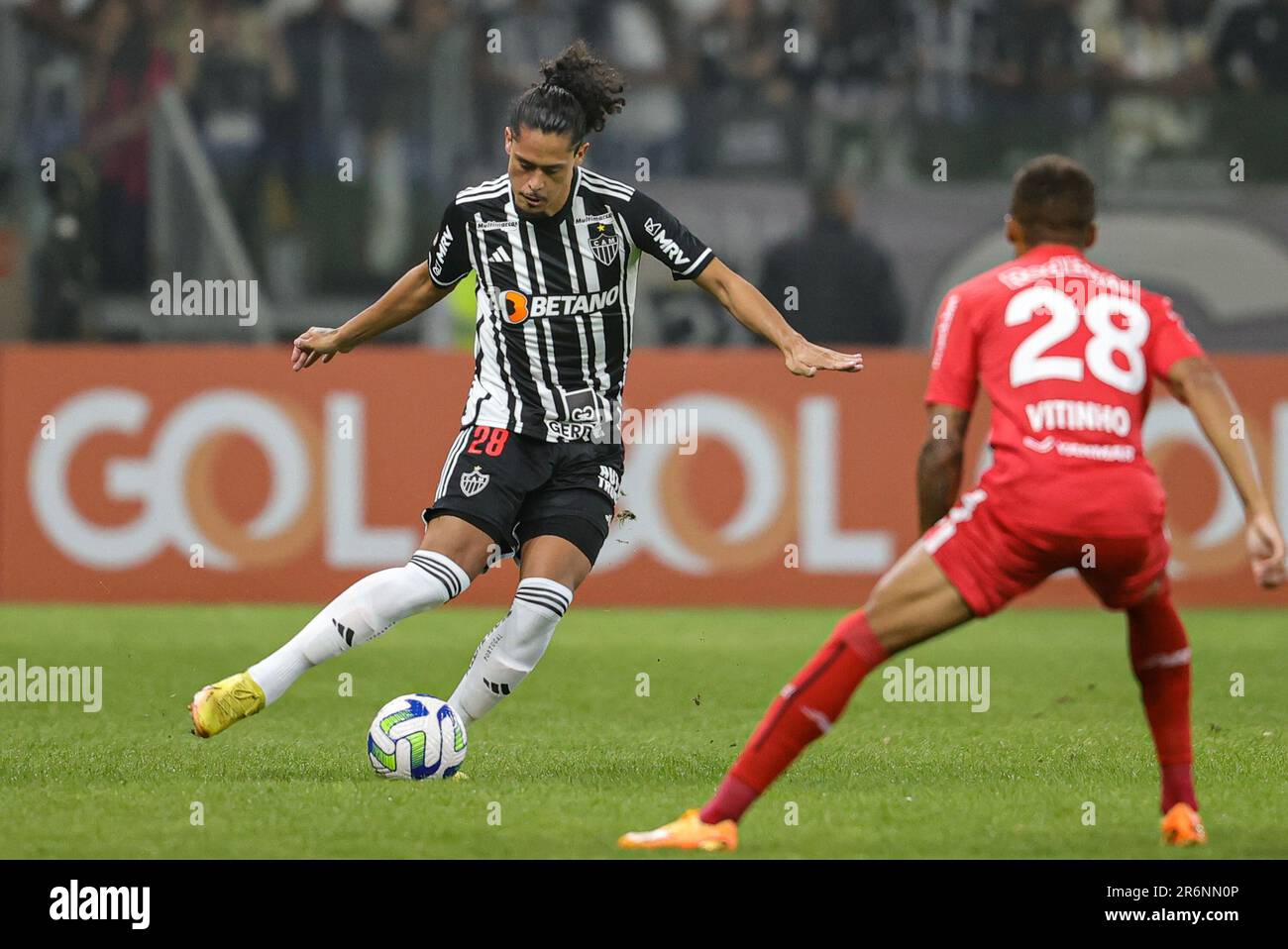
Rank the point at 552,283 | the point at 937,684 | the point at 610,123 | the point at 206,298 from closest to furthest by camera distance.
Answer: the point at 552,283 < the point at 937,684 < the point at 206,298 < the point at 610,123

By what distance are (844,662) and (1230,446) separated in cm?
103

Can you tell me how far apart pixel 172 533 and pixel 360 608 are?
18.8 feet

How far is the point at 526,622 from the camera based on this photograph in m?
6.01

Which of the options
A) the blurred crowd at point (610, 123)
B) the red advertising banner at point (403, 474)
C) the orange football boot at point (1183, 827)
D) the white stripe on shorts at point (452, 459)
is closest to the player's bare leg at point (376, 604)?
the white stripe on shorts at point (452, 459)

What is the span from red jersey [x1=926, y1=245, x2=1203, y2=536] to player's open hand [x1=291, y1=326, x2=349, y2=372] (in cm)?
233

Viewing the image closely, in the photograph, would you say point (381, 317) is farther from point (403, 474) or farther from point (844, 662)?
point (403, 474)

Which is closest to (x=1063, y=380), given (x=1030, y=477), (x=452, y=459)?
(x=1030, y=477)

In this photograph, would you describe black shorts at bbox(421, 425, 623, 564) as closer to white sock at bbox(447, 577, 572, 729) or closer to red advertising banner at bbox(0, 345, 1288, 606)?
white sock at bbox(447, 577, 572, 729)

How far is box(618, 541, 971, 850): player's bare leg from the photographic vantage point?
15.2ft

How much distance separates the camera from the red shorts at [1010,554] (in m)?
4.61

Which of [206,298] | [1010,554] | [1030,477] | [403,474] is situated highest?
[206,298]

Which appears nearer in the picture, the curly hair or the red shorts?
the red shorts

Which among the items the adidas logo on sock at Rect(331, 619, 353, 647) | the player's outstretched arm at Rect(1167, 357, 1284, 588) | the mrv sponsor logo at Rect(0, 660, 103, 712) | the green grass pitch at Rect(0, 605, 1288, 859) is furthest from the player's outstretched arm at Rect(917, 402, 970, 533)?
the mrv sponsor logo at Rect(0, 660, 103, 712)
